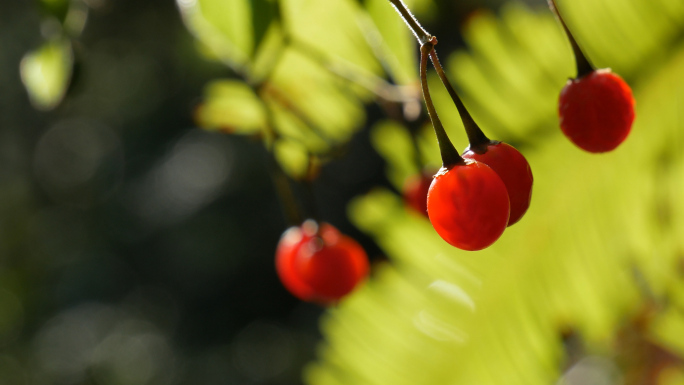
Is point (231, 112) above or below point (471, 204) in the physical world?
below

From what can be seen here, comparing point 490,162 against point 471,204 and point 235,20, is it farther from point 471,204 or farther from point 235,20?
point 235,20

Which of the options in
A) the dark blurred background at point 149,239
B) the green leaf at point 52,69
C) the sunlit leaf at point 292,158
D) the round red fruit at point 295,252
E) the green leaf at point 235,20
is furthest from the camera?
the dark blurred background at point 149,239

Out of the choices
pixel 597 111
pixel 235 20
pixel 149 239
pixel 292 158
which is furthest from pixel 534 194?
pixel 149 239

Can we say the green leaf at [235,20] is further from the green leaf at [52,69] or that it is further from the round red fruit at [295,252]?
the round red fruit at [295,252]

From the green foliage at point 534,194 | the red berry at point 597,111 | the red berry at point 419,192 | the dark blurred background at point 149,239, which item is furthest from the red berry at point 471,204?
the dark blurred background at point 149,239

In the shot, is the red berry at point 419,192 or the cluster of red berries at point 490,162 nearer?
the cluster of red berries at point 490,162

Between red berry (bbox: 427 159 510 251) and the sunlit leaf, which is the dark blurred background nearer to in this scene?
the sunlit leaf
